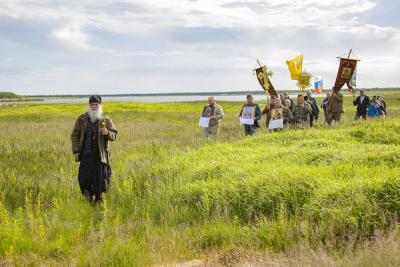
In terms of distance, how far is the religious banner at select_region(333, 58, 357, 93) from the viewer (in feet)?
58.9

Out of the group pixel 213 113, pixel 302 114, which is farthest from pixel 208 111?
pixel 302 114

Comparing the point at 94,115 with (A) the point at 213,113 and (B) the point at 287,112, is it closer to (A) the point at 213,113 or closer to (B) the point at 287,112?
(A) the point at 213,113

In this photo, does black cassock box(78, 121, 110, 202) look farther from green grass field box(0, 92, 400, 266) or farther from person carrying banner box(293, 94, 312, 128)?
person carrying banner box(293, 94, 312, 128)

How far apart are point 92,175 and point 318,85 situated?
17001 millimetres

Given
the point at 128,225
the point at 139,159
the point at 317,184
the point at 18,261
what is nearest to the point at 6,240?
the point at 18,261

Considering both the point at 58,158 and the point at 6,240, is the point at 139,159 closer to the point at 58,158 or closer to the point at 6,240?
the point at 58,158

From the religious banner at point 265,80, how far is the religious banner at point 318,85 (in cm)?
555

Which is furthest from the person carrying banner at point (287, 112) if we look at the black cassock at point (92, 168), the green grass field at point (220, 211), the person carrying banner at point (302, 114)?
the black cassock at point (92, 168)

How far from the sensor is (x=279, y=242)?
5574 mm

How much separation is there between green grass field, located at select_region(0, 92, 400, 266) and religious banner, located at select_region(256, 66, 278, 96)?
6347 millimetres

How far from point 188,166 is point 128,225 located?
12.7ft

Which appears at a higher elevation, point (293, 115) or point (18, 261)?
point (293, 115)

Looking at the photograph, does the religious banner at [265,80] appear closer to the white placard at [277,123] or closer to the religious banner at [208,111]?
the white placard at [277,123]

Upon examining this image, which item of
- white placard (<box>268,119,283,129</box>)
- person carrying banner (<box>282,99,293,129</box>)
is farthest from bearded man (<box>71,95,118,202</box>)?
person carrying banner (<box>282,99,293,129</box>)
